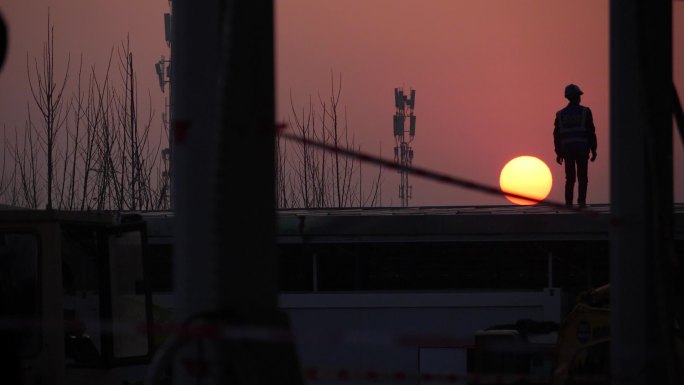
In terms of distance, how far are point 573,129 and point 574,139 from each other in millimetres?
107

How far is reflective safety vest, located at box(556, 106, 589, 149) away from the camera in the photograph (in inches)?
485

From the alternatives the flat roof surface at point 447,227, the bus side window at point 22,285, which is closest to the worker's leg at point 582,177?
the flat roof surface at point 447,227

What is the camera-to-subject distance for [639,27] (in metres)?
3.97

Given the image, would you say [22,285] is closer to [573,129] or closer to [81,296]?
[81,296]

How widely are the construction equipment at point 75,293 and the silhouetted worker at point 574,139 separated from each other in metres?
5.32

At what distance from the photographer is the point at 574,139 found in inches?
486

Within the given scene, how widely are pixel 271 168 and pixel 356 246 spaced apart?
848cm

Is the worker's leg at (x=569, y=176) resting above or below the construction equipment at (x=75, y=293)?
above

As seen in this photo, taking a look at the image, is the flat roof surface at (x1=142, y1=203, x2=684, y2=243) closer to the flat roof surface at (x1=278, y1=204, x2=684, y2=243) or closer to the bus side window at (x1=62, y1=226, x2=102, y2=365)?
the flat roof surface at (x1=278, y1=204, x2=684, y2=243)

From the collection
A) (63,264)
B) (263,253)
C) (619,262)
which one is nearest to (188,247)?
(263,253)

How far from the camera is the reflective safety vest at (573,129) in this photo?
12312mm

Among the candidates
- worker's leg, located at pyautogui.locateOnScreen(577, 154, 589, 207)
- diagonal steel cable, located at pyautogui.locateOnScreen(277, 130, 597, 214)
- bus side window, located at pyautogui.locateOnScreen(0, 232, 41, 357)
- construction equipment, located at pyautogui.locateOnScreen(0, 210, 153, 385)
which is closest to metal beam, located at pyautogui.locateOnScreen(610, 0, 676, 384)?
diagonal steel cable, located at pyautogui.locateOnScreen(277, 130, 597, 214)

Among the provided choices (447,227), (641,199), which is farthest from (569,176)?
(641,199)

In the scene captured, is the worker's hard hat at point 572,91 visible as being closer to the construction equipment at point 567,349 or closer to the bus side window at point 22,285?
the construction equipment at point 567,349
